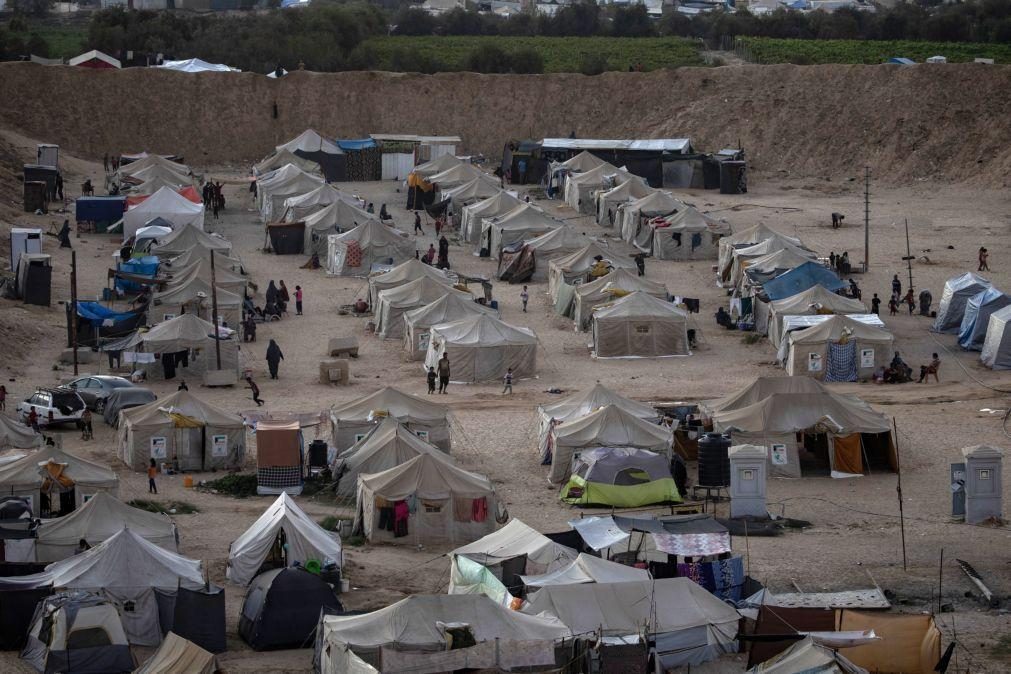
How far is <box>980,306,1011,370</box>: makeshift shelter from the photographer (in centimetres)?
3912

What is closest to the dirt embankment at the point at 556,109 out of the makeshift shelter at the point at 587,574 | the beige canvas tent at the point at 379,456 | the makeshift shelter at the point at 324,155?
the makeshift shelter at the point at 324,155

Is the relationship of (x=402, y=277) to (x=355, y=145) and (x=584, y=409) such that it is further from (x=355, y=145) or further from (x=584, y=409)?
(x=355, y=145)

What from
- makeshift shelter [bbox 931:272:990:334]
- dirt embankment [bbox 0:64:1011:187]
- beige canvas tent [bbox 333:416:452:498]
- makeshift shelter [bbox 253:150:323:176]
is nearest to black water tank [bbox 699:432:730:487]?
beige canvas tent [bbox 333:416:452:498]

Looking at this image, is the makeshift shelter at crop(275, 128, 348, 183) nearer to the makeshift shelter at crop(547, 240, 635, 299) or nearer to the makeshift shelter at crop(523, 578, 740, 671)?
the makeshift shelter at crop(547, 240, 635, 299)

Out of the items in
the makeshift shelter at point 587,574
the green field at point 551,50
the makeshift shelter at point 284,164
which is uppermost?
the green field at point 551,50

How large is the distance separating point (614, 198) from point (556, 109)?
2111cm

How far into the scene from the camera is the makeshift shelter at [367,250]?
51250mm

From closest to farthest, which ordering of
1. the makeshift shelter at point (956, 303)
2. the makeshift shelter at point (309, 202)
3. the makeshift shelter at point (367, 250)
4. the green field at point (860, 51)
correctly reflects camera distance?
the makeshift shelter at point (956, 303)
the makeshift shelter at point (367, 250)
the makeshift shelter at point (309, 202)
the green field at point (860, 51)

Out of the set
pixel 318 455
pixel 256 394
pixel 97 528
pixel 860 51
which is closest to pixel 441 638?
pixel 97 528

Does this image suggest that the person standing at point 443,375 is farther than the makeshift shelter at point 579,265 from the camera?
No

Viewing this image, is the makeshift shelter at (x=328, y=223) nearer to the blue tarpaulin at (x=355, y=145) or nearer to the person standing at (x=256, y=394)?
the blue tarpaulin at (x=355, y=145)

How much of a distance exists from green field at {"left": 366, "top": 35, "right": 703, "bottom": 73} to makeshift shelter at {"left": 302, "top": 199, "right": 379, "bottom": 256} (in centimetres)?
3716

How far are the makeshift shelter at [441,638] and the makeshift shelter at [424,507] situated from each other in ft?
20.6

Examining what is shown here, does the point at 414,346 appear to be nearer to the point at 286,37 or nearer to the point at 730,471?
the point at 730,471
